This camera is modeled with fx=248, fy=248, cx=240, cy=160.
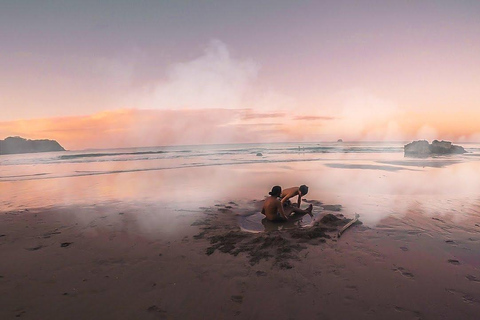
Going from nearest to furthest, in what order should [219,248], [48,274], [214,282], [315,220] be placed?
[214,282]
[48,274]
[219,248]
[315,220]

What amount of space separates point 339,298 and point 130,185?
53.4ft

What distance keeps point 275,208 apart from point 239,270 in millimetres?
3747

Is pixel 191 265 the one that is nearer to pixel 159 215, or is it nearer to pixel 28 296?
pixel 28 296

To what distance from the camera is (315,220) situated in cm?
923

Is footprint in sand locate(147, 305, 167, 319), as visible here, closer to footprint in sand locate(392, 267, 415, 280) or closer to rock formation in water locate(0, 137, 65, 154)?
footprint in sand locate(392, 267, 415, 280)

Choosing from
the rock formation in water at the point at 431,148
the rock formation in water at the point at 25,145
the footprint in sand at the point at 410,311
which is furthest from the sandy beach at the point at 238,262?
the rock formation in water at the point at 25,145

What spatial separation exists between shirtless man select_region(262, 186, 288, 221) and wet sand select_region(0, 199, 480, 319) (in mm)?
802

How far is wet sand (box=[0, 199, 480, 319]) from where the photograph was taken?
176 inches

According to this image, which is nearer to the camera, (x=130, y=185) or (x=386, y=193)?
(x=386, y=193)

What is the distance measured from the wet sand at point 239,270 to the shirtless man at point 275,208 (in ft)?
2.63

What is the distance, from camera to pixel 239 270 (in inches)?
227

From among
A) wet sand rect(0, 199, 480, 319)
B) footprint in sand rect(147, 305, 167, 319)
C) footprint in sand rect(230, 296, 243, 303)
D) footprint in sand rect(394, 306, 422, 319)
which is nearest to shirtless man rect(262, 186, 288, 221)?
wet sand rect(0, 199, 480, 319)

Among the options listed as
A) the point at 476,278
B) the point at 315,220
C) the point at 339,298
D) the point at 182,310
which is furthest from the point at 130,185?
the point at 476,278

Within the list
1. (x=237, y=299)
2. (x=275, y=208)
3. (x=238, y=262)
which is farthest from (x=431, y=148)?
(x=237, y=299)
